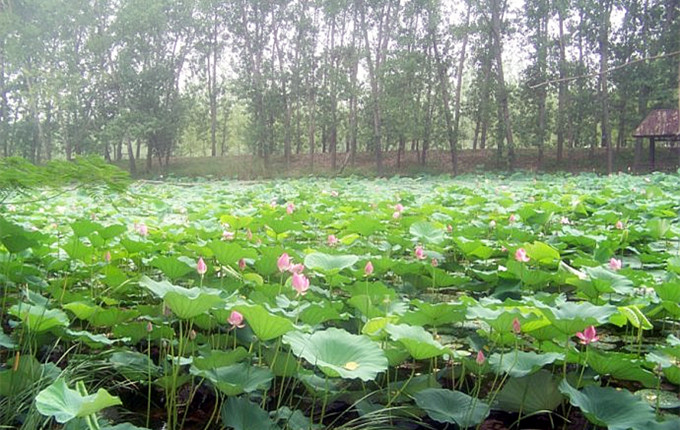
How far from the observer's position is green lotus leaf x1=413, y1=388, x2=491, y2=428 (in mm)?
941

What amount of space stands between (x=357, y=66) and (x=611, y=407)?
17.9 m

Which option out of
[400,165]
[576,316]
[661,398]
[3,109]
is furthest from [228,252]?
[3,109]

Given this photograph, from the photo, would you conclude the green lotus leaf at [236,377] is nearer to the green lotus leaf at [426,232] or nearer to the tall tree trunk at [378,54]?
the green lotus leaf at [426,232]

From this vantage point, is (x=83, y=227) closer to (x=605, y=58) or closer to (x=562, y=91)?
(x=605, y=58)

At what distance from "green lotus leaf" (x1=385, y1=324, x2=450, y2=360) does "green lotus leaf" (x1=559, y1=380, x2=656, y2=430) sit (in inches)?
8.6

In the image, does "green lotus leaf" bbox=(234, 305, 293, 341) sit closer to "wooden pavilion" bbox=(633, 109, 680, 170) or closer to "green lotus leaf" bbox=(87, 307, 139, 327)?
"green lotus leaf" bbox=(87, 307, 139, 327)

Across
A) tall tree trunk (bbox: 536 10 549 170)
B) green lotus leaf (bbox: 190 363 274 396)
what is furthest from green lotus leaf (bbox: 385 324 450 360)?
tall tree trunk (bbox: 536 10 549 170)

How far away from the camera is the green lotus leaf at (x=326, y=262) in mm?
1449

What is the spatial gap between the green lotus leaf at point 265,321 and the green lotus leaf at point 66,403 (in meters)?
0.27

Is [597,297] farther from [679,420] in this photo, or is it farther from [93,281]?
[93,281]

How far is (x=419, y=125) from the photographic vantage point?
16.7 meters

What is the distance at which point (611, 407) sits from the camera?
0.93 m

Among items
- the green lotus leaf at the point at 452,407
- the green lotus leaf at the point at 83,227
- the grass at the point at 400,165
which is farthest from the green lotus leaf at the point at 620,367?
the grass at the point at 400,165

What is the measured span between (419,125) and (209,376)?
1623 cm
